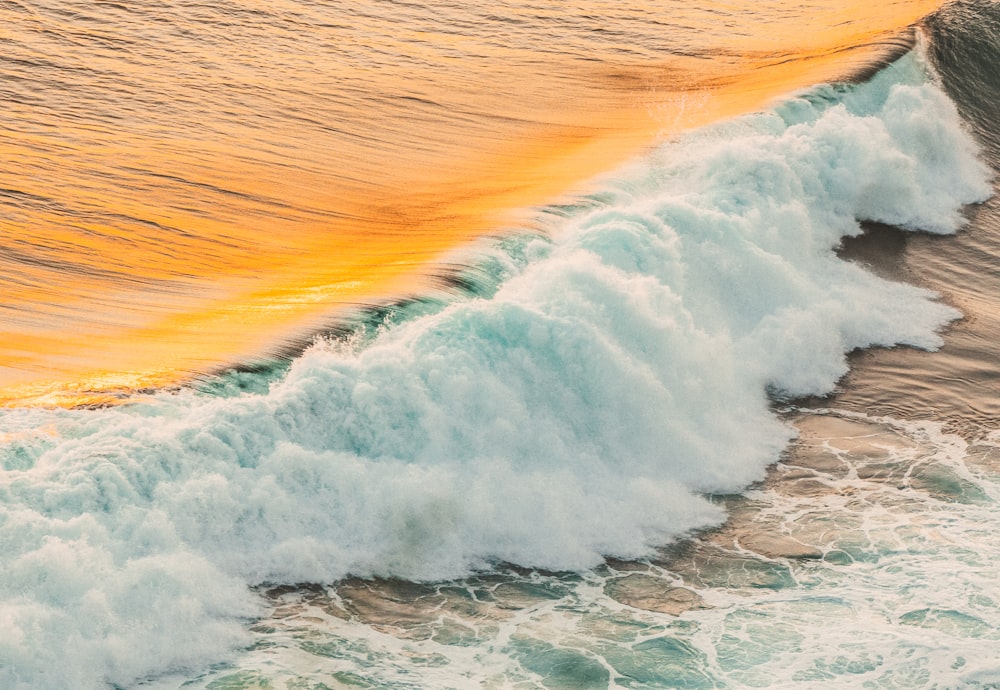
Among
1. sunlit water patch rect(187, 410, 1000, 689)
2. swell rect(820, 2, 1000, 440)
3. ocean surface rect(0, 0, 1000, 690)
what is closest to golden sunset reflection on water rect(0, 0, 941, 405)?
ocean surface rect(0, 0, 1000, 690)

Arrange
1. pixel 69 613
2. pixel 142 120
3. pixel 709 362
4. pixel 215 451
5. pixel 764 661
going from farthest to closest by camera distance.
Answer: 1. pixel 142 120
2. pixel 709 362
3. pixel 215 451
4. pixel 764 661
5. pixel 69 613

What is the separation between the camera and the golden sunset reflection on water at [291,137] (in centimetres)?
918

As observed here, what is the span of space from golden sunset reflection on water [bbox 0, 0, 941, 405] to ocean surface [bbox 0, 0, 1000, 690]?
0.05 m

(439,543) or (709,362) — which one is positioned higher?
(709,362)

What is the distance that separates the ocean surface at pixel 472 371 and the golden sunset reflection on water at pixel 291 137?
5 centimetres

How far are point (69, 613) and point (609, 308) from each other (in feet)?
15.4

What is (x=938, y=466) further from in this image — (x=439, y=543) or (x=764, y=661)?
(x=439, y=543)

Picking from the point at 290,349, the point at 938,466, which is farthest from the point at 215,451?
the point at 938,466

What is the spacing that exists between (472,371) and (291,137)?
16.3 feet

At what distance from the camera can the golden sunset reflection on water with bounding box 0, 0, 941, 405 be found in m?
9.18

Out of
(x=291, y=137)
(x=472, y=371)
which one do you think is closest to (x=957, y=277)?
(x=472, y=371)

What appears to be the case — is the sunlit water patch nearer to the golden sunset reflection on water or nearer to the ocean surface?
the ocean surface

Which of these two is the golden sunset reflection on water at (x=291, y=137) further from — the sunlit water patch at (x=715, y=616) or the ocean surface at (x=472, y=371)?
the sunlit water patch at (x=715, y=616)

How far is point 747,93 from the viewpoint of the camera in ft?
50.7
